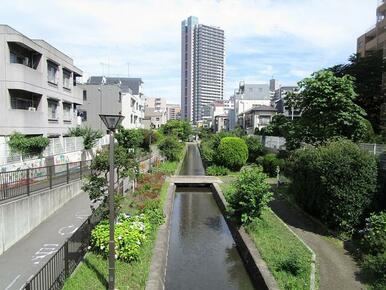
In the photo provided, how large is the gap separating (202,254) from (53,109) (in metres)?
20.2

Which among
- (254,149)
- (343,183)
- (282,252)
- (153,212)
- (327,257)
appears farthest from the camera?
(254,149)

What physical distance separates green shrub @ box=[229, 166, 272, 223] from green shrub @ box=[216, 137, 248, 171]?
18.0 metres

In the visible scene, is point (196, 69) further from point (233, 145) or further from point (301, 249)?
point (301, 249)

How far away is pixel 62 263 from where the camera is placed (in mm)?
9133

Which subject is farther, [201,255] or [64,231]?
[201,255]

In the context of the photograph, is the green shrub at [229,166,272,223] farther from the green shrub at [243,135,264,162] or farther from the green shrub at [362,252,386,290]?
the green shrub at [243,135,264,162]

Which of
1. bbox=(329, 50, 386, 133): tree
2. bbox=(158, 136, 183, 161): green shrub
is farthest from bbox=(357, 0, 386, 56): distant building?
bbox=(158, 136, 183, 161): green shrub

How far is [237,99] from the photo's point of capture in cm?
10425

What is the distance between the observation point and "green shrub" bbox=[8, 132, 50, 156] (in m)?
20.8

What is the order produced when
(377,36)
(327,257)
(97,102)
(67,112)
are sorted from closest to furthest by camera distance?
1. (327,257)
2. (67,112)
3. (377,36)
4. (97,102)

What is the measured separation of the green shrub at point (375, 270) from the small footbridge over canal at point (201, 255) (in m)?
2.91

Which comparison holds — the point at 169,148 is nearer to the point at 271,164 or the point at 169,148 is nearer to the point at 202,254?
the point at 271,164

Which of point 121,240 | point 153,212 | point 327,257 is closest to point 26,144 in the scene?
point 153,212

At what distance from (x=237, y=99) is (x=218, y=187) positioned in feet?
262
